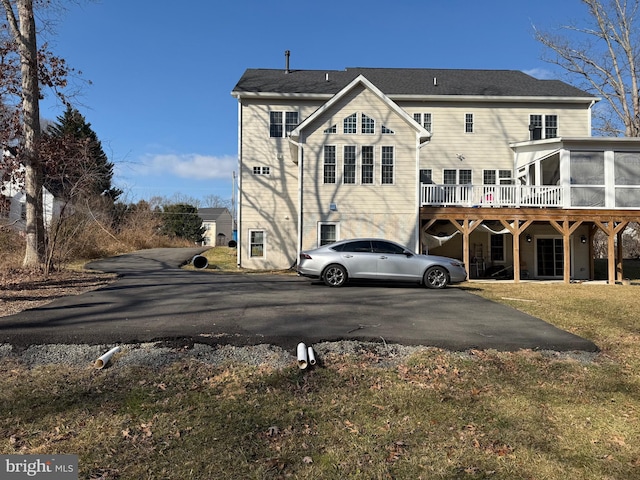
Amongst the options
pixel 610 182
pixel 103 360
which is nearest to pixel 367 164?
pixel 610 182

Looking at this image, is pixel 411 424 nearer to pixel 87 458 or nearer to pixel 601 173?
pixel 87 458

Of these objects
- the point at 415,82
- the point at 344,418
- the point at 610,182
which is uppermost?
the point at 415,82

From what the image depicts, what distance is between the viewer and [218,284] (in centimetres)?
1172

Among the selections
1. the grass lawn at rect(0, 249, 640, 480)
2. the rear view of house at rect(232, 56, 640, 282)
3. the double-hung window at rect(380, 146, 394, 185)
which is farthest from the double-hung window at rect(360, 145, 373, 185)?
the grass lawn at rect(0, 249, 640, 480)

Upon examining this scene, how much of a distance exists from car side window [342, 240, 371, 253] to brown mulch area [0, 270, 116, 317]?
21.9ft

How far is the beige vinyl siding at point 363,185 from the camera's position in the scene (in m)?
17.6

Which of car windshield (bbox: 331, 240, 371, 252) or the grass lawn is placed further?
car windshield (bbox: 331, 240, 371, 252)

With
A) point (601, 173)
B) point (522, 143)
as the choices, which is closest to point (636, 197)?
point (601, 173)

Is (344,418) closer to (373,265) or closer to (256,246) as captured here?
(373,265)

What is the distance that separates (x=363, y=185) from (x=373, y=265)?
677 centimetres

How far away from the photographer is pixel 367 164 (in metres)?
17.8

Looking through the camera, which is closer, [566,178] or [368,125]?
[566,178]

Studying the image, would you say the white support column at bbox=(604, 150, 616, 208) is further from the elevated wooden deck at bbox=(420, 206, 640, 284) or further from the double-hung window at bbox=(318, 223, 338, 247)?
the double-hung window at bbox=(318, 223, 338, 247)

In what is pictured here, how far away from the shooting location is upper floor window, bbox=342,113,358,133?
697 inches
